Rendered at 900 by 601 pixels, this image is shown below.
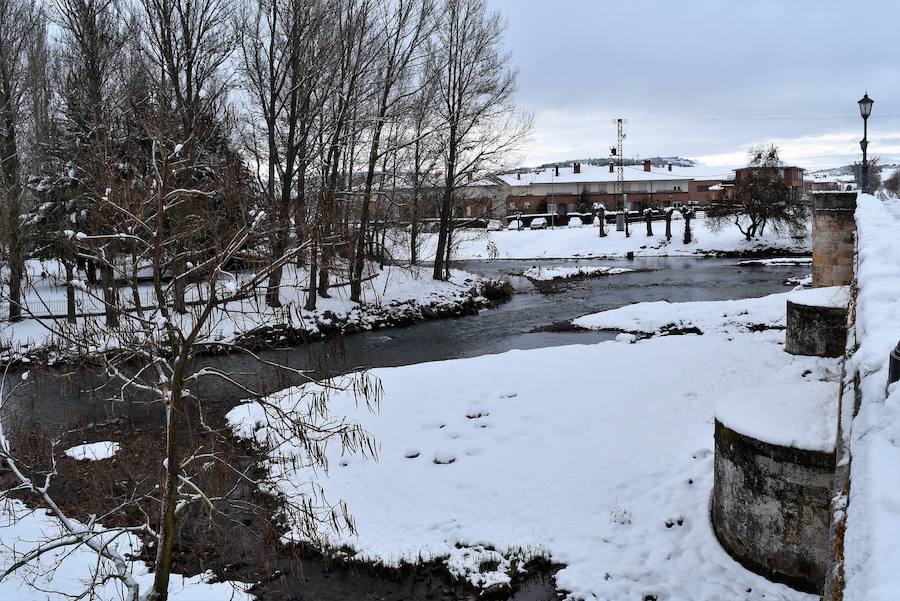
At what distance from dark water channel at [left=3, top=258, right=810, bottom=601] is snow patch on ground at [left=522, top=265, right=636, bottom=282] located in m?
0.81

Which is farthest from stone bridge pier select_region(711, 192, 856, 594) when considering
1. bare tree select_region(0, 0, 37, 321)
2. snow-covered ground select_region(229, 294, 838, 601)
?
bare tree select_region(0, 0, 37, 321)

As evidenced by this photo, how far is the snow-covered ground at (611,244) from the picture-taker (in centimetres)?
4459

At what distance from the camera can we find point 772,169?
4319cm

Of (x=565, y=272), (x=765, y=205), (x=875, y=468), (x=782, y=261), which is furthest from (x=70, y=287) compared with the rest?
(x=765, y=205)

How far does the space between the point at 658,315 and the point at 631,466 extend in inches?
487

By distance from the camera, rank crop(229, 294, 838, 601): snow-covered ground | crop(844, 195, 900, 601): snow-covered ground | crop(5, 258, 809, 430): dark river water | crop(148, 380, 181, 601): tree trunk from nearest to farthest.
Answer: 1. crop(844, 195, 900, 601): snow-covered ground
2. crop(148, 380, 181, 601): tree trunk
3. crop(229, 294, 838, 601): snow-covered ground
4. crop(5, 258, 809, 430): dark river water

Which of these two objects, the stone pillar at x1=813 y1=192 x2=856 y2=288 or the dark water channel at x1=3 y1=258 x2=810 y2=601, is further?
the stone pillar at x1=813 y1=192 x2=856 y2=288

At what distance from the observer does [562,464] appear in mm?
10812

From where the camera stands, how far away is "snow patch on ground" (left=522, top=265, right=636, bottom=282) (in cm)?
3606

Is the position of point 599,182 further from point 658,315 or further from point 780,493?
point 780,493

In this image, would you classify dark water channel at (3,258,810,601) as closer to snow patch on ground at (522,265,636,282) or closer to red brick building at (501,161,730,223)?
snow patch on ground at (522,265,636,282)

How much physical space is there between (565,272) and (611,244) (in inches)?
519

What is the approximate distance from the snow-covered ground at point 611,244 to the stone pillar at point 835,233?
26.0 metres

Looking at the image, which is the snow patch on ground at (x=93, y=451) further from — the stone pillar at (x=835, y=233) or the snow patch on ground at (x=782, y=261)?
the snow patch on ground at (x=782, y=261)
